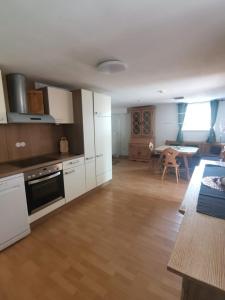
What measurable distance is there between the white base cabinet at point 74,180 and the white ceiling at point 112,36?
1.47 m

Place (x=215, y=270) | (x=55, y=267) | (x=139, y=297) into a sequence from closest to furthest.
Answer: (x=215, y=270)
(x=139, y=297)
(x=55, y=267)

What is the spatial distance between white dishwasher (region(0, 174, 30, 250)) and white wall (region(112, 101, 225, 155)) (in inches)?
207

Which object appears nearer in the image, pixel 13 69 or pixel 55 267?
pixel 55 267

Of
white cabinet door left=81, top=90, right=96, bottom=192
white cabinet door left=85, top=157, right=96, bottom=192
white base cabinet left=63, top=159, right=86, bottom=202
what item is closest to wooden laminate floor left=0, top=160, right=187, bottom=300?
white base cabinet left=63, top=159, right=86, bottom=202

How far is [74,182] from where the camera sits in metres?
2.86

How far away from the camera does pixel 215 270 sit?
0.66m

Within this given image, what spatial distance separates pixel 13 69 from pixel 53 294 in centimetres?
245

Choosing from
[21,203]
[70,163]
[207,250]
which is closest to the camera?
[207,250]

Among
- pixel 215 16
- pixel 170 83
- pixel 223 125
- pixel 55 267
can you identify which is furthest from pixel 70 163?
pixel 223 125

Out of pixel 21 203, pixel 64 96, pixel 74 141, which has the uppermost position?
pixel 64 96

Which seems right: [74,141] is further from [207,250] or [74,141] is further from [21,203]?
[207,250]

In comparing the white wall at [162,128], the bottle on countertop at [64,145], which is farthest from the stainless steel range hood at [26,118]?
the white wall at [162,128]

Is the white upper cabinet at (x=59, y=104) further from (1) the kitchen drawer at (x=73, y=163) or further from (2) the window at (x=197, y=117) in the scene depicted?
(2) the window at (x=197, y=117)

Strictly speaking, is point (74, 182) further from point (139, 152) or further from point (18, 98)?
point (139, 152)
